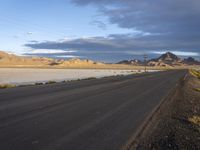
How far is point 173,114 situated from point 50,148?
9.51 m

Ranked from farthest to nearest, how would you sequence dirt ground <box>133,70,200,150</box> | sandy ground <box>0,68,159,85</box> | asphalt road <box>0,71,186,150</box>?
sandy ground <box>0,68,159,85</box> → dirt ground <box>133,70,200,150</box> → asphalt road <box>0,71,186,150</box>

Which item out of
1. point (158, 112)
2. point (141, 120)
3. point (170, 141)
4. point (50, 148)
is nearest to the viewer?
point (50, 148)

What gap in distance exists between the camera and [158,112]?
56.2ft

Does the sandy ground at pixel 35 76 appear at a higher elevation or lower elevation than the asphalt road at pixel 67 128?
lower

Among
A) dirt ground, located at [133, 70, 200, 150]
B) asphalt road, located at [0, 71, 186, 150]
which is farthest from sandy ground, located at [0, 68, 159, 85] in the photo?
dirt ground, located at [133, 70, 200, 150]

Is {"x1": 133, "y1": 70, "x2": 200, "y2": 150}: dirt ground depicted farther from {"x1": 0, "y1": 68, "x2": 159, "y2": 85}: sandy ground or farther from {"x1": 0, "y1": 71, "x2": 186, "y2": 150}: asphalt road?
{"x1": 0, "y1": 68, "x2": 159, "y2": 85}: sandy ground

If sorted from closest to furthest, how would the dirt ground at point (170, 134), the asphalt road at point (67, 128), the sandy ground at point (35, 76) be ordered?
the asphalt road at point (67, 128) → the dirt ground at point (170, 134) → the sandy ground at point (35, 76)

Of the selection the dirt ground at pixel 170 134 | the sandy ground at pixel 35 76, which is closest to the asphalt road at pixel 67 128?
the dirt ground at pixel 170 134

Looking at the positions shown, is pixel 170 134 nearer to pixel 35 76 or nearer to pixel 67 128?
pixel 67 128

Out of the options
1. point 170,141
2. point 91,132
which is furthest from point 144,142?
point 91,132

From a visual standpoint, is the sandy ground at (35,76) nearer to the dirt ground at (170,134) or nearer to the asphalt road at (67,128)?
the asphalt road at (67,128)

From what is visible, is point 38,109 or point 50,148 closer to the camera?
point 50,148

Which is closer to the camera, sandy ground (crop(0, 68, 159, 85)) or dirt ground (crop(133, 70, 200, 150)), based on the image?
dirt ground (crop(133, 70, 200, 150))

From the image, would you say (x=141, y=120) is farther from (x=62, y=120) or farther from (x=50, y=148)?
(x=50, y=148)
